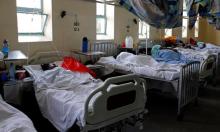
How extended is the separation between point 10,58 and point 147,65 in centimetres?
219

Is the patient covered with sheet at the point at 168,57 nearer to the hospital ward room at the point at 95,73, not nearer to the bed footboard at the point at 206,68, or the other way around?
the hospital ward room at the point at 95,73

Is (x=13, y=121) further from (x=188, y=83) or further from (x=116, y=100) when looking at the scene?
(x=188, y=83)

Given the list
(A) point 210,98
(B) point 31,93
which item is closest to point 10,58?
(B) point 31,93

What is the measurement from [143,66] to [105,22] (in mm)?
1575

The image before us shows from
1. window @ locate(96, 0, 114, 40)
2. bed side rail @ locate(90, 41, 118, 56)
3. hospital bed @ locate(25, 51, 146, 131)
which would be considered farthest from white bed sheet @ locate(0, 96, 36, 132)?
window @ locate(96, 0, 114, 40)

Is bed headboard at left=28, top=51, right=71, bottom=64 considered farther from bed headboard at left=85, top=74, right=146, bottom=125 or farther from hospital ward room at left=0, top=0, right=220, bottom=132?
bed headboard at left=85, top=74, right=146, bottom=125

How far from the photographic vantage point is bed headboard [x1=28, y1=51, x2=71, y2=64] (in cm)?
347

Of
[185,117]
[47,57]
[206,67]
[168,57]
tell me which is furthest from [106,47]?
[185,117]

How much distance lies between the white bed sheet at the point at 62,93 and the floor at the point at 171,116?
0.76 ft

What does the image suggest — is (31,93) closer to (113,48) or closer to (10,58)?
(10,58)

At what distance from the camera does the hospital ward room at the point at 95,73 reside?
209 cm

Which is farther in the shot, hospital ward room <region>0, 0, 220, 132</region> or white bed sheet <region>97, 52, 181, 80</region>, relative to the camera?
white bed sheet <region>97, 52, 181, 80</region>

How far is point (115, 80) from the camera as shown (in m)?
2.02

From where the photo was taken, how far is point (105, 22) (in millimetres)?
4840
